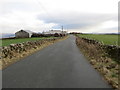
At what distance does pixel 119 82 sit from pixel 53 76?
10.3 ft

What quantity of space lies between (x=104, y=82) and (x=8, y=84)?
427cm

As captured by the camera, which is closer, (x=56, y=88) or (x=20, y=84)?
(x=56, y=88)

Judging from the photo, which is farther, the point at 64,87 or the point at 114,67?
the point at 114,67

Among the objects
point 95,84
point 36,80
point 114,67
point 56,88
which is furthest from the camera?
point 114,67

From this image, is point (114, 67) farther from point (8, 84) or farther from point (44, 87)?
point (8, 84)

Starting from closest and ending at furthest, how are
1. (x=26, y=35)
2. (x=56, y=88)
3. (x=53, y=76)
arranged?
(x=56, y=88)
(x=53, y=76)
(x=26, y=35)

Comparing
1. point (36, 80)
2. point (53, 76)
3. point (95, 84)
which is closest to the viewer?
point (95, 84)

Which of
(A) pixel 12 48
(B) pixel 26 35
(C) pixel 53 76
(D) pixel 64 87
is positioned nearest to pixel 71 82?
(D) pixel 64 87

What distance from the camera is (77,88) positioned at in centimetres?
610

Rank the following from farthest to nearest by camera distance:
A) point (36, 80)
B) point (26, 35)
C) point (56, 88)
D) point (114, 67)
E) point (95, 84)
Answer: point (26, 35) < point (114, 67) < point (36, 80) < point (95, 84) < point (56, 88)

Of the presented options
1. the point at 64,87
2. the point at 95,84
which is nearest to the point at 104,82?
the point at 95,84

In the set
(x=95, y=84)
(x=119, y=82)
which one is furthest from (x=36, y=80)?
(x=119, y=82)

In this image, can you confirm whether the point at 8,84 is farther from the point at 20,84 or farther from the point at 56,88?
the point at 56,88

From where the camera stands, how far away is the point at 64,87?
6.20m
